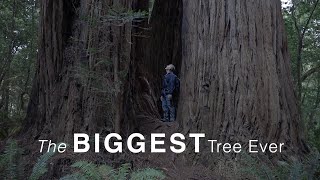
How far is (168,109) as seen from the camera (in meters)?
9.12

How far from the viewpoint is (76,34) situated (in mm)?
7430

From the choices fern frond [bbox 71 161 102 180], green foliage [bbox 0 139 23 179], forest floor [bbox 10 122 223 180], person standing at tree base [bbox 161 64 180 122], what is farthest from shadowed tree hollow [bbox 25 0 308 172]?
fern frond [bbox 71 161 102 180]

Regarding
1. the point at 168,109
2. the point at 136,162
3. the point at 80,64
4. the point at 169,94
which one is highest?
the point at 80,64

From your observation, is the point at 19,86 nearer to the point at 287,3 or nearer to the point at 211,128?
the point at 287,3

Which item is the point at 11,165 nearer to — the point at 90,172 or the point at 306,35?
the point at 90,172

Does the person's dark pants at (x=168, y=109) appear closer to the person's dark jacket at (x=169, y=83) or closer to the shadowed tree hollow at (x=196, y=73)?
the person's dark jacket at (x=169, y=83)

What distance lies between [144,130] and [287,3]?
1056cm

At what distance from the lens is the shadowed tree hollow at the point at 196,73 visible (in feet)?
21.4

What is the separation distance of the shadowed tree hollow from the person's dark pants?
51.1 inches

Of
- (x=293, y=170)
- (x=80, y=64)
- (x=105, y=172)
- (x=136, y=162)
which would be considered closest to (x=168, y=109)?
(x=136, y=162)

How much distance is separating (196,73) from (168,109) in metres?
2.28

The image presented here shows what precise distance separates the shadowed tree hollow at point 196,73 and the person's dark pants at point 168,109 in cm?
130

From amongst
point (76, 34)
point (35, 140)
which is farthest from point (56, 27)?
point (35, 140)

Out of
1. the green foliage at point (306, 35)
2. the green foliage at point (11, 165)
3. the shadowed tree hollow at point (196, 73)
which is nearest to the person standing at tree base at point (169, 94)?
the shadowed tree hollow at point (196, 73)
